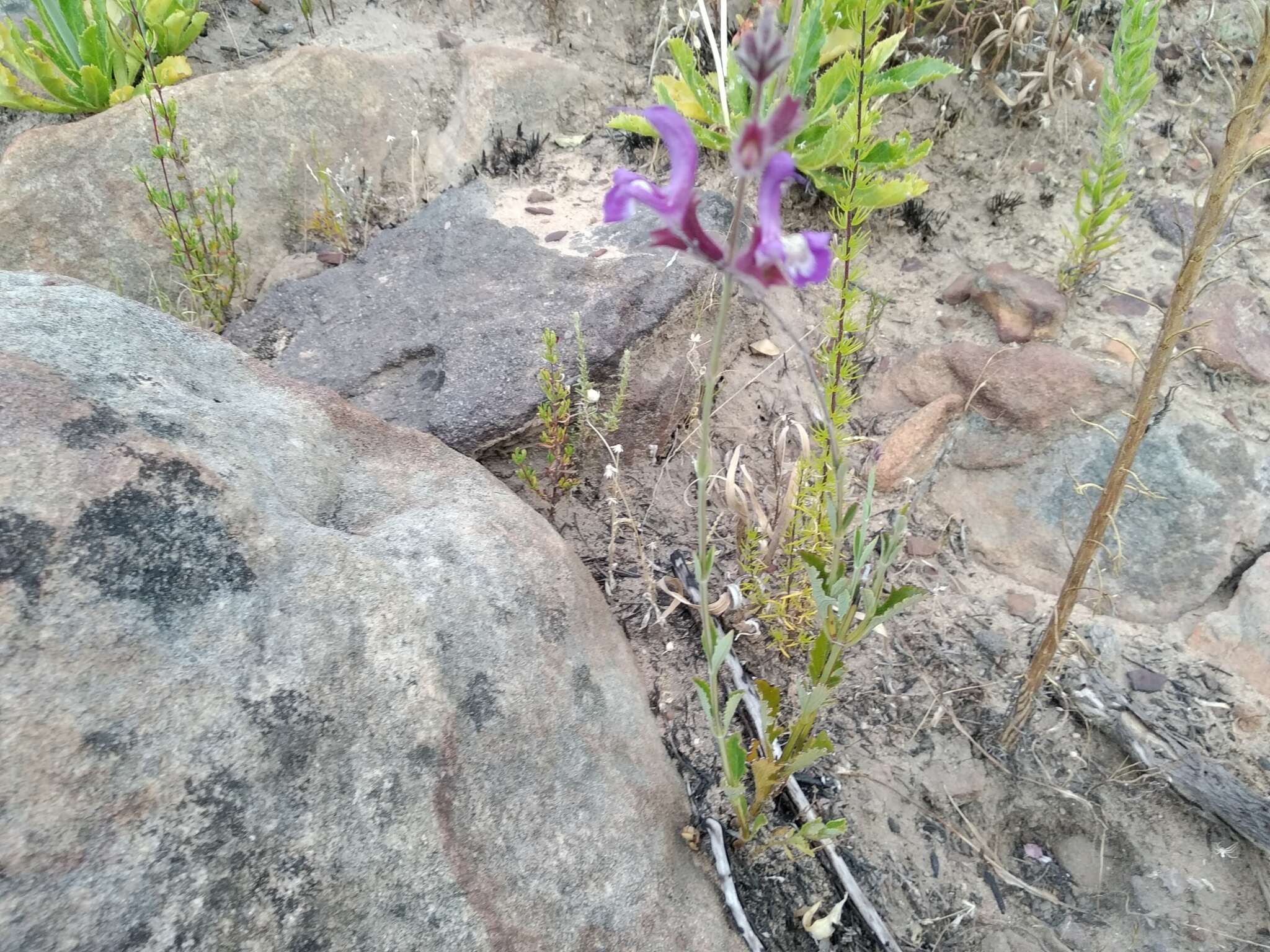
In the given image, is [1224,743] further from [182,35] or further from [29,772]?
[182,35]

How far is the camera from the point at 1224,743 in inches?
88.7

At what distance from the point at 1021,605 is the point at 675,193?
6.47 ft

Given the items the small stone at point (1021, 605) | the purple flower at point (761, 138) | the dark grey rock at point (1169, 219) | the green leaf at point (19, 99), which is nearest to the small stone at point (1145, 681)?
the small stone at point (1021, 605)

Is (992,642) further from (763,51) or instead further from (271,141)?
(271,141)

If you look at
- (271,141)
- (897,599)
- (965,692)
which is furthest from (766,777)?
(271,141)

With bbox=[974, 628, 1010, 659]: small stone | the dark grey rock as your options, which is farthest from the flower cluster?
the dark grey rock

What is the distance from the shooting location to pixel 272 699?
4.66ft

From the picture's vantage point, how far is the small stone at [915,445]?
9.52 ft

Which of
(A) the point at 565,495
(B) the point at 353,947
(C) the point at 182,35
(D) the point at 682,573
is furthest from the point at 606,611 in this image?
(C) the point at 182,35

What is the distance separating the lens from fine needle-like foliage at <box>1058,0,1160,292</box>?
2.62 m

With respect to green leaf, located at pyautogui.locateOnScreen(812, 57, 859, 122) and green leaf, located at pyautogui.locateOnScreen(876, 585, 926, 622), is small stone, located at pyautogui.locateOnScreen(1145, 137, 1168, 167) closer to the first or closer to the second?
green leaf, located at pyautogui.locateOnScreen(812, 57, 859, 122)

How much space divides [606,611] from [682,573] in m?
0.31

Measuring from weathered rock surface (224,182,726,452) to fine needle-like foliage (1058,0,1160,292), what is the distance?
132 centimetres

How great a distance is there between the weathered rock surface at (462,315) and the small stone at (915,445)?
2.90ft
